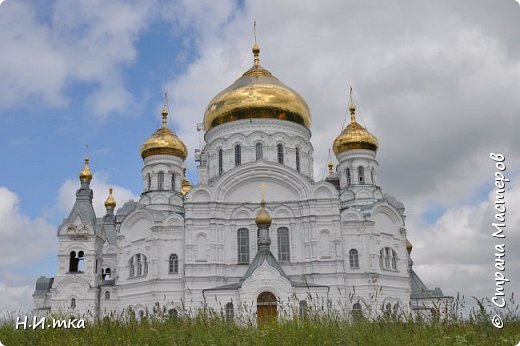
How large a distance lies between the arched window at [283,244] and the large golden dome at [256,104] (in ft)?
24.2

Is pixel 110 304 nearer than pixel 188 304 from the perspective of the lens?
No

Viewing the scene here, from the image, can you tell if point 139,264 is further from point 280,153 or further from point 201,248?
point 280,153

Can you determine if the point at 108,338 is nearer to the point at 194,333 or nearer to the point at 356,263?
the point at 194,333

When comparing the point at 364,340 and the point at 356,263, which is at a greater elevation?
the point at 356,263

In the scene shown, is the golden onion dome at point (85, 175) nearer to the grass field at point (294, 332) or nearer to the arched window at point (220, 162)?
the arched window at point (220, 162)

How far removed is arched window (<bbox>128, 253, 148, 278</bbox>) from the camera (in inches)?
1232

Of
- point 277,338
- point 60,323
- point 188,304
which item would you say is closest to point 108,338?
point 60,323

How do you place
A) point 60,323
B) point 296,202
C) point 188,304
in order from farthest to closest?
point 296,202 < point 188,304 < point 60,323

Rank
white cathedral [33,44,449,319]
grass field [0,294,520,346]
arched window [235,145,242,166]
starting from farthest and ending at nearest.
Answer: arched window [235,145,242,166], white cathedral [33,44,449,319], grass field [0,294,520,346]

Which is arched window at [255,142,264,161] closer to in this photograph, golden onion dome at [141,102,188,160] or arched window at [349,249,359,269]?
golden onion dome at [141,102,188,160]

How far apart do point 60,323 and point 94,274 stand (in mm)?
21855

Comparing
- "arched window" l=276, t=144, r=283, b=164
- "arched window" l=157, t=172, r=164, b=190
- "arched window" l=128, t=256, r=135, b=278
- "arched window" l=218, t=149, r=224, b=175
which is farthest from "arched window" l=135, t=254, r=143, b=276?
"arched window" l=276, t=144, r=283, b=164

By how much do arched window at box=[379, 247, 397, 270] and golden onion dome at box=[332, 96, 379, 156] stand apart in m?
6.64

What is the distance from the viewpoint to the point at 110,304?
1288 inches
